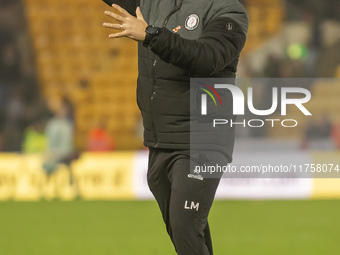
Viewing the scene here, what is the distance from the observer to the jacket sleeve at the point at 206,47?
4145mm

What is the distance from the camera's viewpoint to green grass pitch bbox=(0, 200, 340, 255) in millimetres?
8094

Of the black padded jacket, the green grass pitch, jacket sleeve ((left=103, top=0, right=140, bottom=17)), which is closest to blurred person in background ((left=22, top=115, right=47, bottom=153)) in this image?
the green grass pitch

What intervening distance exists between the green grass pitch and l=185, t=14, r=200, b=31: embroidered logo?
11.9 ft

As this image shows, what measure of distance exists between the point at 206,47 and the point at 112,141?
12.9 metres

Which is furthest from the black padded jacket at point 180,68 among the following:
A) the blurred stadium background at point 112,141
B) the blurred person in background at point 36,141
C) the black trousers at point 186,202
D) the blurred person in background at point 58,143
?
the blurred person in background at point 36,141

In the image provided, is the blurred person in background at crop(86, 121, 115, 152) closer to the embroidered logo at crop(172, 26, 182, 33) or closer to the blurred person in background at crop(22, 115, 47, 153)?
the blurred person in background at crop(22, 115, 47, 153)

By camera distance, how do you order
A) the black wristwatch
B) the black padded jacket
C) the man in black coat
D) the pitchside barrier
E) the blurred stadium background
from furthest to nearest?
the pitchside barrier
the blurred stadium background
the man in black coat
the black padded jacket
the black wristwatch

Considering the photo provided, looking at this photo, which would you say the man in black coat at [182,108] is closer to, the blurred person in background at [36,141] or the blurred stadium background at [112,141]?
the blurred stadium background at [112,141]

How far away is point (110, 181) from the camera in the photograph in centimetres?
1348

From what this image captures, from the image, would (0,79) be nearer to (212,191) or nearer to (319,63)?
(319,63)

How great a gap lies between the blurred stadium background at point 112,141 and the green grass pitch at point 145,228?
17mm

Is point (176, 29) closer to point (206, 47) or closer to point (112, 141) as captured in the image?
point (206, 47)

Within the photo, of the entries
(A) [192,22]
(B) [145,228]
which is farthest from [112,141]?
(A) [192,22]

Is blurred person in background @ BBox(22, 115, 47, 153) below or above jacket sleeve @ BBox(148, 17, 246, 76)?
below
